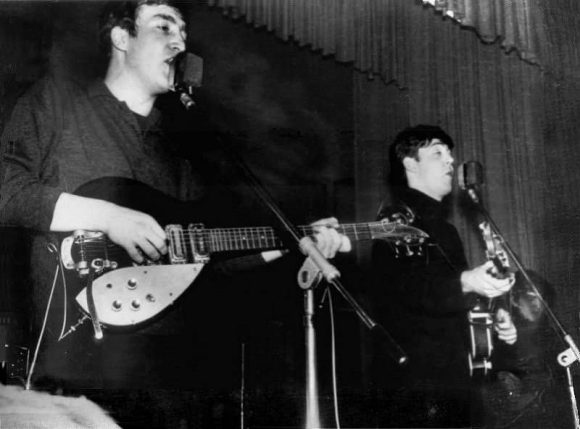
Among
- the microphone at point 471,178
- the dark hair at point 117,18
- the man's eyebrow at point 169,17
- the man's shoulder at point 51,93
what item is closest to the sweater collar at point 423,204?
the microphone at point 471,178

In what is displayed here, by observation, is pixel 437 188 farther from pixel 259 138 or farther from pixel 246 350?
pixel 246 350

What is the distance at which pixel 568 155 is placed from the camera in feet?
11.0

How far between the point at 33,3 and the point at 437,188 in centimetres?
221

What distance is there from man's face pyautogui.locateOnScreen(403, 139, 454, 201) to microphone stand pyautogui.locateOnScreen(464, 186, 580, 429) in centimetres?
12

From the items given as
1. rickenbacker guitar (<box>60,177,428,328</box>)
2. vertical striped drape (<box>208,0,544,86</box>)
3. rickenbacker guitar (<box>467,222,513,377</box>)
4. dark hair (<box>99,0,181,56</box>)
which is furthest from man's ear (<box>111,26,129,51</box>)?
rickenbacker guitar (<box>467,222,513,377</box>)

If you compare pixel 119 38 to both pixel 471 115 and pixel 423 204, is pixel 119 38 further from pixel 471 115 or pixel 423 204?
pixel 471 115

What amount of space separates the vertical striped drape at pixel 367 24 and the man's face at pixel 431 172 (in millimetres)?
392

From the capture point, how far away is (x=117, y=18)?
127 inches

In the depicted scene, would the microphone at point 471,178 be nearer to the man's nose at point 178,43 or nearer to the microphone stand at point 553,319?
the microphone stand at point 553,319

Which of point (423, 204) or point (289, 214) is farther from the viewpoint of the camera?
point (423, 204)

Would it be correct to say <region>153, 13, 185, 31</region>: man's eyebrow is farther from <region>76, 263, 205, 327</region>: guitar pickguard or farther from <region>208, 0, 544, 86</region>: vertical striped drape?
<region>76, 263, 205, 327</region>: guitar pickguard

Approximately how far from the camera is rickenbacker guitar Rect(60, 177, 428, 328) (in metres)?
2.96

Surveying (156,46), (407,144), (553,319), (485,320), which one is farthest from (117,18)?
(553,319)

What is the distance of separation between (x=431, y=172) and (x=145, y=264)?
1433 mm
